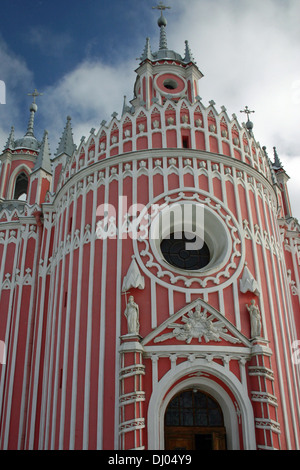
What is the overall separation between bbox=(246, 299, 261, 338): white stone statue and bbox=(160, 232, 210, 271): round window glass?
7.61 ft

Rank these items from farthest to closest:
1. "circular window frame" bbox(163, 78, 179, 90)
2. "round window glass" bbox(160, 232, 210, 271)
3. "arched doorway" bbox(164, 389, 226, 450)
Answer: "circular window frame" bbox(163, 78, 179, 90)
"round window glass" bbox(160, 232, 210, 271)
"arched doorway" bbox(164, 389, 226, 450)

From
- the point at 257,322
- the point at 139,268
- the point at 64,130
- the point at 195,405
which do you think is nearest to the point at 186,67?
the point at 64,130

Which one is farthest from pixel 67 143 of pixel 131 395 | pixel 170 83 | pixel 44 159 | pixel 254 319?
pixel 131 395

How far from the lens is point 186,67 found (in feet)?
76.1

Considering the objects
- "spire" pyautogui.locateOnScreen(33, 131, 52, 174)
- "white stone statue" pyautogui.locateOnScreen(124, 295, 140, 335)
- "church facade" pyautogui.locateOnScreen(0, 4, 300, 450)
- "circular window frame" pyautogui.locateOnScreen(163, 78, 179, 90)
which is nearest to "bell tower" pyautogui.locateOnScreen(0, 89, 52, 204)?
"spire" pyautogui.locateOnScreen(33, 131, 52, 174)

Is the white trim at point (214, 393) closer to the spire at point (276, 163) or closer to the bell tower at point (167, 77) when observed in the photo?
the bell tower at point (167, 77)

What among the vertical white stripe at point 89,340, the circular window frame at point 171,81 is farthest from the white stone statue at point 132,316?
the circular window frame at point 171,81

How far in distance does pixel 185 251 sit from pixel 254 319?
3448 millimetres

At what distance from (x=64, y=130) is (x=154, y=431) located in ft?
51.2

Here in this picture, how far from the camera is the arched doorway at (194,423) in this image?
1413cm

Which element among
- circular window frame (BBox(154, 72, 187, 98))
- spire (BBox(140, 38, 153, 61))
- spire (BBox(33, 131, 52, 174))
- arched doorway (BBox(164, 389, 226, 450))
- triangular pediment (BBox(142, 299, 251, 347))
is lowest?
arched doorway (BBox(164, 389, 226, 450))

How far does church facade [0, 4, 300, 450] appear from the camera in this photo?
1412 cm

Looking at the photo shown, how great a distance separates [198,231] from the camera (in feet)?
57.0

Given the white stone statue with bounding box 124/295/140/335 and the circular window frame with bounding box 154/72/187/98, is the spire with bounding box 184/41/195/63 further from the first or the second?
the white stone statue with bounding box 124/295/140/335
